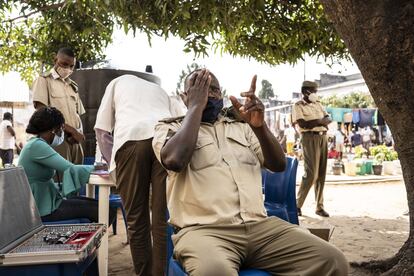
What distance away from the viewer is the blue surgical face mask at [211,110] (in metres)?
2.23

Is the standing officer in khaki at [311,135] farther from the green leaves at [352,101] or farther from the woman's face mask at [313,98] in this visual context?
the green leaves at [352,101]

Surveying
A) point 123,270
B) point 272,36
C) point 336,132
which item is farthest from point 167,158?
point 336,132

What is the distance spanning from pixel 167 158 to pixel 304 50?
4319mm

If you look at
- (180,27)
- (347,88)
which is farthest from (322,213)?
(347,88)

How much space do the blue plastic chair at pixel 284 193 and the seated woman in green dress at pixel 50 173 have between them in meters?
1.42

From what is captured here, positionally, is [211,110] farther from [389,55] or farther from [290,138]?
[290,138]

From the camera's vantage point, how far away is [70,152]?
14.0 ft

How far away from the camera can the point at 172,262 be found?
1.94 meters

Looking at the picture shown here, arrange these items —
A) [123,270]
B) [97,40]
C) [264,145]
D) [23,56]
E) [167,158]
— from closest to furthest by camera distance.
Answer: [167,158]
[264,145]
[123,270]
[97,40]
[23,56]

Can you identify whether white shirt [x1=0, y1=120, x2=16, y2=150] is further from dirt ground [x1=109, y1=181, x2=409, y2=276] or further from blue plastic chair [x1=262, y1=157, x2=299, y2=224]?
blue plastic chair [x1=262, y1=157, x2=299, y2=224]

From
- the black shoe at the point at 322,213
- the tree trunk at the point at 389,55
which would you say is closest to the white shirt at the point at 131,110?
the tree trunk at the point at 389,55

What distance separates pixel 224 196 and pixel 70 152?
2787 mm

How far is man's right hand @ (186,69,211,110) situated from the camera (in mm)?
2053

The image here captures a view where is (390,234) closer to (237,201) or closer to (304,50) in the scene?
(304,50)
